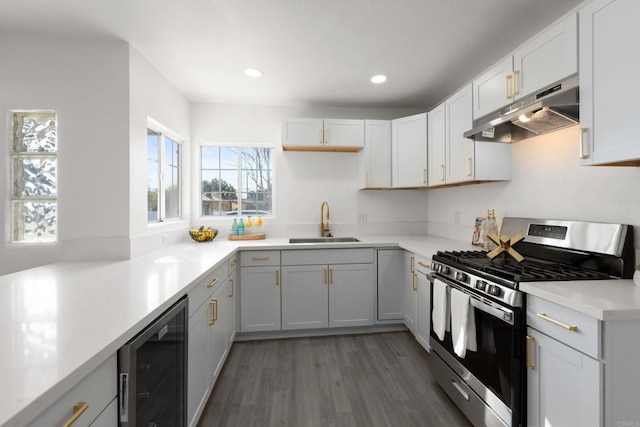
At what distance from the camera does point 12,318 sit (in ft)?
3.33

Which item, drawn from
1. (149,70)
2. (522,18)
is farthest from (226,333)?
(522,18)

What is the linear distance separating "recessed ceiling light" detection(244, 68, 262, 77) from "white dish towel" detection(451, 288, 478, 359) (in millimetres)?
2341

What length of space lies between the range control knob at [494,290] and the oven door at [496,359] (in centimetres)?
4

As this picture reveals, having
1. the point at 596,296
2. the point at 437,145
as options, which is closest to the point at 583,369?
the point at 596,296

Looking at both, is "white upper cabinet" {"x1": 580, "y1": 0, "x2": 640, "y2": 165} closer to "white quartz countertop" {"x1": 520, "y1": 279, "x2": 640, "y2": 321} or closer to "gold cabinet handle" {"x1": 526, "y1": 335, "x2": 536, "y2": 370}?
"white quartz countertop" {"x1": 520, "y1": 279, "x2": 640, "y2": 321}

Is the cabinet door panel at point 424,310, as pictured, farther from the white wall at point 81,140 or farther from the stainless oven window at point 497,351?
the white wall at point 81,140

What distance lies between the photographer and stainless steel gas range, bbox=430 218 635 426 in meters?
1.40

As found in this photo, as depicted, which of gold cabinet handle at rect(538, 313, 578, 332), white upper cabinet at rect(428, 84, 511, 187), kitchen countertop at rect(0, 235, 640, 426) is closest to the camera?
kitchen countertop at rect(0, 235, 640, 426)

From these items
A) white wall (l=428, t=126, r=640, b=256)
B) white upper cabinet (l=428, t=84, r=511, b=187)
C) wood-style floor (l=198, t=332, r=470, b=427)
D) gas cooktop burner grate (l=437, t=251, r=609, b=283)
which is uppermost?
white upper cabinet (l=428, t=84, r=511, b=187)

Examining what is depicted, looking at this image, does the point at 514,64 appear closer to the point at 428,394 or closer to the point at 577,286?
the point at 577,286

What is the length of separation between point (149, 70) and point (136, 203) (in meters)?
1.12

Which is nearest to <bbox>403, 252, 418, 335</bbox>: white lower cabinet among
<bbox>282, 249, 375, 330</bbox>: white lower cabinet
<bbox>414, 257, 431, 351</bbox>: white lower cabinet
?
<bbox>414, 257, 431, 351</bbox>: white lower cabinet

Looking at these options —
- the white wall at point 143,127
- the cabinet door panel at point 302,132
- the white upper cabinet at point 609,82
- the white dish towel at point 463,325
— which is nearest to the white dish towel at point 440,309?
the white dish towel at point 463,325

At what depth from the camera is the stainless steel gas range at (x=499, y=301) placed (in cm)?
140
